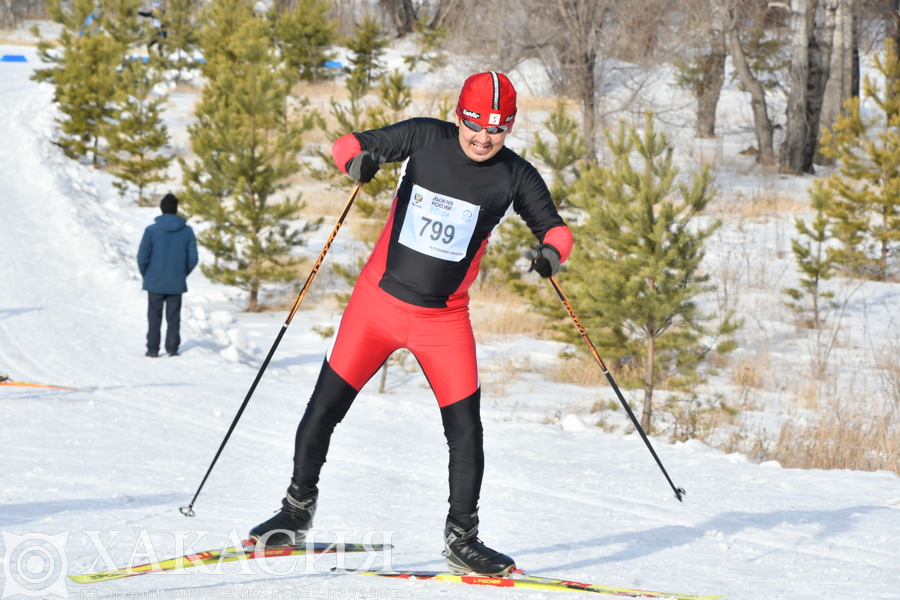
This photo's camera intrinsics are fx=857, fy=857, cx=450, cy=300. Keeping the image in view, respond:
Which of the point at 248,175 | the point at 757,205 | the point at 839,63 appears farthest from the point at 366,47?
the point at 248,175

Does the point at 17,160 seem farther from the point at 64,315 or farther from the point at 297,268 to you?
the point at 64,315

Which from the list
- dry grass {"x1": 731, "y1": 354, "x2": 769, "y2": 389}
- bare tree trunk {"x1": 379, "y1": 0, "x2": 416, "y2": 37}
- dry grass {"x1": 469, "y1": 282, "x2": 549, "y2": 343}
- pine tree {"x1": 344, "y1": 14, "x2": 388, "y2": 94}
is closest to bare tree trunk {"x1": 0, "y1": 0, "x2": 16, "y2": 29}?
bare tree trunk {"x1": 379, "y1": 0, "x2": 416, "y2": 37}

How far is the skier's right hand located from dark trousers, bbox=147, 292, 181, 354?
20.8 ft

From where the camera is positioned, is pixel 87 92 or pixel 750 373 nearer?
pixel 750 373

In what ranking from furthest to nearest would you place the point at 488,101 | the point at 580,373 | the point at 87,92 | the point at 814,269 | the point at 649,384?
the point at 87,92 → the point at 814,269 → the point at 580,373 → the point at 649,384 → the point at 488,101

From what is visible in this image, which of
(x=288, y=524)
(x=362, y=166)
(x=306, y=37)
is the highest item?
(x=306, y=37)

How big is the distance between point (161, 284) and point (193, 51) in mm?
27655

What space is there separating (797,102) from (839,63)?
1545 mm

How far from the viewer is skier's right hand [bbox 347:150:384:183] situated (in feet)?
11.6

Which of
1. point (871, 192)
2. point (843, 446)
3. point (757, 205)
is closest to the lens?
point (843, 446)

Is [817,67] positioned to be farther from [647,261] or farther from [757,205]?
[647,261]

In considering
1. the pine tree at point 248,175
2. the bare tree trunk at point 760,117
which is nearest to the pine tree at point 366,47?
the bare tree trunk at point 760,117

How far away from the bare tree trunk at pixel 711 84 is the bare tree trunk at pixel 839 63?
2886 millimetres

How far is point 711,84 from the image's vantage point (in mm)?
26219
